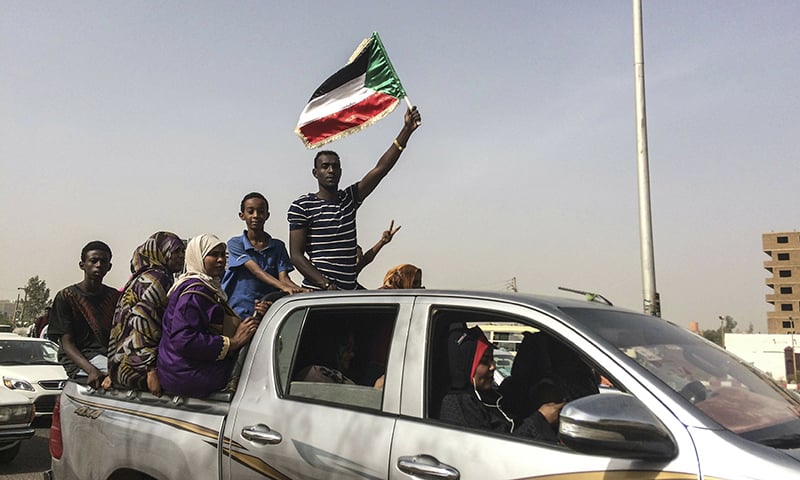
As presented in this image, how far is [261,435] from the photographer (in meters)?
2.96

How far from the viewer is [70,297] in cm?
605

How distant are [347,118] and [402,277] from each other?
292 centimetres

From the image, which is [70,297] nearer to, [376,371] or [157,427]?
[157,427]

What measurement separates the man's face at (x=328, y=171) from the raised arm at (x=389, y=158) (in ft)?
0.79

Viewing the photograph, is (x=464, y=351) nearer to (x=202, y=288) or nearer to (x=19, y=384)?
(x=202, y=288)

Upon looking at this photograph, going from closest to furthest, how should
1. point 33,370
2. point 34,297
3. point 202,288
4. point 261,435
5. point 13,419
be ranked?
point 261,435, point 202,288, point 13,419, point 33,370, point 34,297

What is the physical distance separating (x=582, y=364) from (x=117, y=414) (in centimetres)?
239

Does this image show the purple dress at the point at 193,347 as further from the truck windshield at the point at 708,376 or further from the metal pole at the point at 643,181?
the metal pole at the point at 643,181

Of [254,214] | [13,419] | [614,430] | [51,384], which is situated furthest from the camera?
[51,384]

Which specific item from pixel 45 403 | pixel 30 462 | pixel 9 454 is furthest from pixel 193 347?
pixel 45 403

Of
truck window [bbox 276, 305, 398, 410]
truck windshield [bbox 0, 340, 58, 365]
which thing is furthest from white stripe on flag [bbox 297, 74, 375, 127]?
truck windshield [bbox 0, 340, 58, 365]

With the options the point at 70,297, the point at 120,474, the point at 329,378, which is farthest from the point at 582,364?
the point at 70,297

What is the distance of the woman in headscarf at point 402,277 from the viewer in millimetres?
4082

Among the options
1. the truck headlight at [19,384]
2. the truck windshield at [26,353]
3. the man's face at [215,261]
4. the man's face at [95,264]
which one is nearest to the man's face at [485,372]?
the man's face at [215,261]
